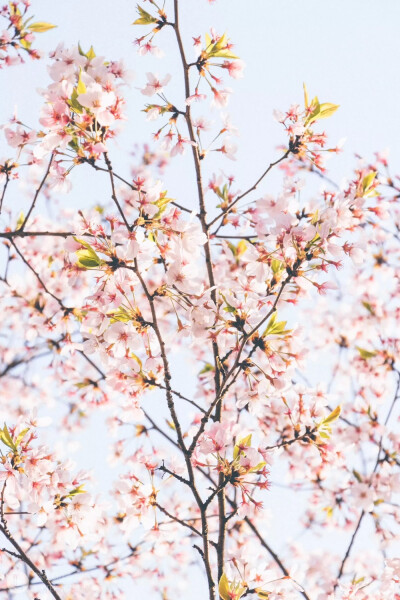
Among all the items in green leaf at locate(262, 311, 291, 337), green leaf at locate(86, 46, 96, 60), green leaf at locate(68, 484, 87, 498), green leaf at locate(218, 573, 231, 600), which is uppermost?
green leaf at locate(86, 46, 96, 60)

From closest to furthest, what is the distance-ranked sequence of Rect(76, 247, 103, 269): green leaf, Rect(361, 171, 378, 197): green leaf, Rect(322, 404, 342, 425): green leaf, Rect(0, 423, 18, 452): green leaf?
Rect(76, 247, 103, 269): green leaf < Rect(0, 423, 18, 452): green leaf < Rect(322, 404, 342, 425): green leaf < Rect(361, 171, 378, 197): green leaf


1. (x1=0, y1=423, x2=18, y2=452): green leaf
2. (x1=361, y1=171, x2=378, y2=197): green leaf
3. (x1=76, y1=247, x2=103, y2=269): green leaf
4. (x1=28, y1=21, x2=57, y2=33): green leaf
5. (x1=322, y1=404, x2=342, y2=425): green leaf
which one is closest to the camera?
(x1=76, y1=247, x2=103, y2=269): green leaf

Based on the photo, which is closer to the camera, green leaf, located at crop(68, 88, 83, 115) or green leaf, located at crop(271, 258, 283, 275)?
green leaf, located at crop(68, 88, 83, 115)

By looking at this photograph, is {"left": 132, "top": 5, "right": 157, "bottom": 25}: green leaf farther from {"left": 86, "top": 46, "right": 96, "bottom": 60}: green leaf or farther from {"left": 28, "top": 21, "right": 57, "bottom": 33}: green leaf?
{"left": 28, "top": 21, "right": 57, "bottom": 33}: green leaf

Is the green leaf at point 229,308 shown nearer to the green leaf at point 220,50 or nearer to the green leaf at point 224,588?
the green leaf at point 224,588

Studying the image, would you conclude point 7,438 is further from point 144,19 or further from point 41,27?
point 41,27

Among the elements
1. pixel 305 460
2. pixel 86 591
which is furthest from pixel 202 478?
pixel 86 591

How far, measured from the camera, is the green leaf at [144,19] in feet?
8.96

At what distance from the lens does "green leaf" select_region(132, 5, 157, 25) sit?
2.73m

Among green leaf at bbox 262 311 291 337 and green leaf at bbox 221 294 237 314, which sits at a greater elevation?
green leaf at bbox 221 294 237 314

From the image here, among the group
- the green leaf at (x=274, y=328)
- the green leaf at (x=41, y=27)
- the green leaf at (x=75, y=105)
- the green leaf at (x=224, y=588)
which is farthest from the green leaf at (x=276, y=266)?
the green leaf at (x=41, y=27)

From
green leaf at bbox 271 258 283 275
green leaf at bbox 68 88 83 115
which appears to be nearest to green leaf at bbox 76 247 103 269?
green leaf at bbox 68 88 83 115

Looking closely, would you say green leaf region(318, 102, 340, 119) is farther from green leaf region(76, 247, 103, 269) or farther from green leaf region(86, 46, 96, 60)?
green leaf region(76, 247, 103, 269)

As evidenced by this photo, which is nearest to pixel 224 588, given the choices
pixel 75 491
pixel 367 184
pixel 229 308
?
pixel 75 491
